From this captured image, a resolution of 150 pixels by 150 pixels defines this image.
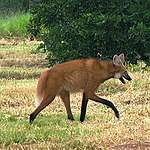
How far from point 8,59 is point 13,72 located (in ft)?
14.2

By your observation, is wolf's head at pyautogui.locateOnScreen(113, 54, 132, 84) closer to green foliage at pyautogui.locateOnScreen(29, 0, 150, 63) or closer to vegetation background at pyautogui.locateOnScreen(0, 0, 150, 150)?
vegetation background at pyautogui.locateOnScreen(0, 0, 150, 150)

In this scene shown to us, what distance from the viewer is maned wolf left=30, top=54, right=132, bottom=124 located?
358 inches

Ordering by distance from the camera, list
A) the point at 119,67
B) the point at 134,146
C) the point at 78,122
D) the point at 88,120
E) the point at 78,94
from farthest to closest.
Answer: the point at 78,94
the point at 119,67
the point at 88,120
the point at 78,122
the point at 134,146

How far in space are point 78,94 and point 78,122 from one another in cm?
351

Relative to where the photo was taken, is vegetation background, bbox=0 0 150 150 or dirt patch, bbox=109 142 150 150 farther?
vegetation background, bbox=0 0 150 150

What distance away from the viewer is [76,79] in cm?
930

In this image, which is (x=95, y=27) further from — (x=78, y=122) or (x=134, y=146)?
(x=134, y=146)

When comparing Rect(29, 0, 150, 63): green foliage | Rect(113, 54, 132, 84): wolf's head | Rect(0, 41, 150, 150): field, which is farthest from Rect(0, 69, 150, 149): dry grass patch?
Rect(29, 0, 150, 63): green foliage

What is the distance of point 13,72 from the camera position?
1744cm

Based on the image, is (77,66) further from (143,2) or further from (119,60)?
(143,2)

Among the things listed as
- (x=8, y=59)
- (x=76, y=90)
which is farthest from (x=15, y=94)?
(x=8, y=59)

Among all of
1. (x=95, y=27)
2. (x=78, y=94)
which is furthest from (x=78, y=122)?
(x=95, y=27)

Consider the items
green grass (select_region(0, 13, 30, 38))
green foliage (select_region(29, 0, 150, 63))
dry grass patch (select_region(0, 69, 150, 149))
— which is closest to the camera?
dry grass patch (select_region(0, 69, 150, 149))

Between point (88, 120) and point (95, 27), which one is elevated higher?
point (95, 27)
